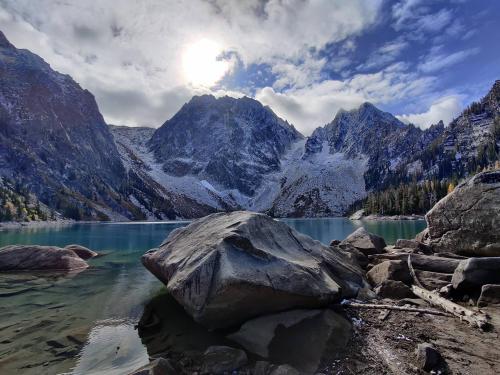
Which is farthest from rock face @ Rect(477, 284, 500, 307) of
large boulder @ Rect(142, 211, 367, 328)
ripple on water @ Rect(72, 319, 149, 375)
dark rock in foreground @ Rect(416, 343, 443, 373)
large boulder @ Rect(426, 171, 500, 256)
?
ripple on water @ Rect(72, 319, 149, 375)

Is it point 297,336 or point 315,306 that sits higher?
point 315,306

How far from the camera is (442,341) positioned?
11.6 m

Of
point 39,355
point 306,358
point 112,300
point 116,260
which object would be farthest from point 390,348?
point 116,260

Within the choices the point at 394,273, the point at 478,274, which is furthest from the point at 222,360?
the point at 394,273

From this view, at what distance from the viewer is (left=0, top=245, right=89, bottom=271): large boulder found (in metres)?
31.7

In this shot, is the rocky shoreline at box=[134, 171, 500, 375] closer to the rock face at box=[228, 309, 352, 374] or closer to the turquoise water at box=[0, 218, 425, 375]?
the rock face at box=[228, 309, 352, 374]

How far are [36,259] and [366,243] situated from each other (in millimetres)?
30715

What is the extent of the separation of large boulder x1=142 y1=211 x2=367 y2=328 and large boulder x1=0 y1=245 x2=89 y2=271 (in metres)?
→ 20.8

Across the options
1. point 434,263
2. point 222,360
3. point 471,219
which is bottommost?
point 222,360

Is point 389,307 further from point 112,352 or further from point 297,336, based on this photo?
point 112,352

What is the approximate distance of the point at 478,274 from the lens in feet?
50.5

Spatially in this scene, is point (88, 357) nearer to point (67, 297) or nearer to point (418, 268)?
point (67, 297)

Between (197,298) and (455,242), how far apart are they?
16.0 m

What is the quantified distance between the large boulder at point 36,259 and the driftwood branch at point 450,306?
3023cm
